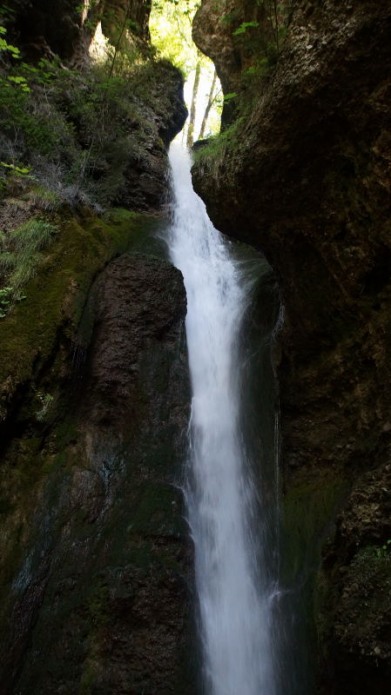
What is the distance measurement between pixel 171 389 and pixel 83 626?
312cm

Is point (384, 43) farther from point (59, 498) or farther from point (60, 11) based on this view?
point (60, 11)

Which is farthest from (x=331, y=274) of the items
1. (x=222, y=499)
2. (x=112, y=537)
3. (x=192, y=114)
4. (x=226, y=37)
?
(x=192, y=114)

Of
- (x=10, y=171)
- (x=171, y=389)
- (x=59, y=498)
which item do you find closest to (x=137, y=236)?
(x=10, y=171)

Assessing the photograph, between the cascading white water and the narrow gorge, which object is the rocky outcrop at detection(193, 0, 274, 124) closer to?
the narrow gorge

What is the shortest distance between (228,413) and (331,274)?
102 inches

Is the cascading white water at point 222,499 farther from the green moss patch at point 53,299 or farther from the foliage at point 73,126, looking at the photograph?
the foliage at point 73,126

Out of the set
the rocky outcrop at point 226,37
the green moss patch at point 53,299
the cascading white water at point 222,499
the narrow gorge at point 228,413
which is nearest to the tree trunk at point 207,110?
the rocky outcrop at point 226,37

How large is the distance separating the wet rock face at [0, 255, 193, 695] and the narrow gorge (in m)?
0.02

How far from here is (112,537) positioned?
17.7 feet

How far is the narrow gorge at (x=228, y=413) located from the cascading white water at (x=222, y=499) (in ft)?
0.08

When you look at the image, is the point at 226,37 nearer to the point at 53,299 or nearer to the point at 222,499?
the point at 53,299

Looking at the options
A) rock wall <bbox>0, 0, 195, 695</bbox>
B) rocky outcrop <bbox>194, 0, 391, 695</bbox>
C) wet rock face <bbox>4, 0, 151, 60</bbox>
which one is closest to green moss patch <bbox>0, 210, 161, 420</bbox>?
rock wall <bbox>0, 0, 195, 695</bbox>

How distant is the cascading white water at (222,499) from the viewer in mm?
5012

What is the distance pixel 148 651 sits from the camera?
15.7 feet
